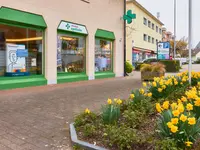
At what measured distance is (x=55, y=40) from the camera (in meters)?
10.7

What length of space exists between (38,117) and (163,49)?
17.7 metres

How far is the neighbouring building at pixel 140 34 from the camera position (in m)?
29.5

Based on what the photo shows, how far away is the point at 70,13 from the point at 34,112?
697 cm

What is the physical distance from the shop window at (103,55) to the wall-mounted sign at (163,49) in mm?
7236

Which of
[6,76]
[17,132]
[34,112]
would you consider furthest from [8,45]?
[17,132]

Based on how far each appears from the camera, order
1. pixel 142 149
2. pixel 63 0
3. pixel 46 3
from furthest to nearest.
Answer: pixel 63 0, pixel 46 3, pixel 142 149

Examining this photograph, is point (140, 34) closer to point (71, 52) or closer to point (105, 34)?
point (105, 34)

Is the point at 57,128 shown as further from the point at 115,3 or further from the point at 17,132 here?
the point at 115,3

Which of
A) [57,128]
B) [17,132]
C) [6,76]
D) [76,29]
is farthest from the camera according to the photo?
[76,29]

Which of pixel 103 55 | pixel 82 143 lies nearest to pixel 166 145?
pixel 82 143

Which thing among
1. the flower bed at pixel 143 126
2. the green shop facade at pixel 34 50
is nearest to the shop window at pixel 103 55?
the green shop facade at pixel 34 50

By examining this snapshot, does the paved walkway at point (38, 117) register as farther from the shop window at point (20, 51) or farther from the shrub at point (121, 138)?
the shop window at point (20, 51)

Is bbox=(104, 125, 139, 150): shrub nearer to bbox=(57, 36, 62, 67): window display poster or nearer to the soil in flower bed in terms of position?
the soil in flower bed

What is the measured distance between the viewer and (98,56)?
14.6m
